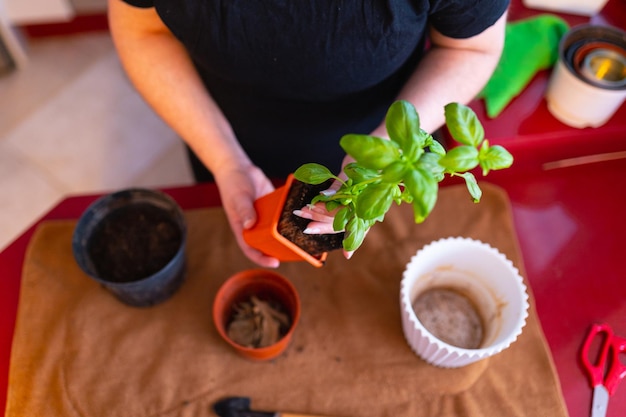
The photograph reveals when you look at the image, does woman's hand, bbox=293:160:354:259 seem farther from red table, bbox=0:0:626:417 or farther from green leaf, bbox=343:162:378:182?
red table, bbox=0:0:626:417

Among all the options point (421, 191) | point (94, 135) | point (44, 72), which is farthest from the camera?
point (44, 72)

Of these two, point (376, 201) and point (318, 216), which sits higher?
point (376, 201)

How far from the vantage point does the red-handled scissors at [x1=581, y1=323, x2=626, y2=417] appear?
2.32 feet

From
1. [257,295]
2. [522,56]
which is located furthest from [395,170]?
[522,56]

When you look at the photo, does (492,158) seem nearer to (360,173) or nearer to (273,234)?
(360,173)

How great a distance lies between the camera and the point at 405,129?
1.41ft

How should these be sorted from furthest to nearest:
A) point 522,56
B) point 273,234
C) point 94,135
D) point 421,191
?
point 94,135 < point 522,56 < point 273,234 < point 421,191

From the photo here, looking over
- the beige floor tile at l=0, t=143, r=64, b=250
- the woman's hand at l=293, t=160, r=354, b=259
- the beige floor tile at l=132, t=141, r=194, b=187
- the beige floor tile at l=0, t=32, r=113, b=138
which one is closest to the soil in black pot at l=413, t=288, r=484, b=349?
the woman's hand at l=293, t=160, r=354, b=259

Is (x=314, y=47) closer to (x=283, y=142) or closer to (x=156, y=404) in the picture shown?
(x=283, y=142)

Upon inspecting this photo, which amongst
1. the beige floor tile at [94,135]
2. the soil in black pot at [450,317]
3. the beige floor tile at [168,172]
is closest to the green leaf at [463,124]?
the soil in black pot at [450,317]

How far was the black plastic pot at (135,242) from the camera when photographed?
758 millimetres

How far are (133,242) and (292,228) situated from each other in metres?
0.30

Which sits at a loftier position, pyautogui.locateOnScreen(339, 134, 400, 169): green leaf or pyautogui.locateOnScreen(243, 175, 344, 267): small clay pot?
pyautogui.locateOnScreen(339, 134, 400, 169): green leaf

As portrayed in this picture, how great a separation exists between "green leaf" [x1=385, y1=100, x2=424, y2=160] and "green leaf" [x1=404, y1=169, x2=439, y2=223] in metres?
0.02
